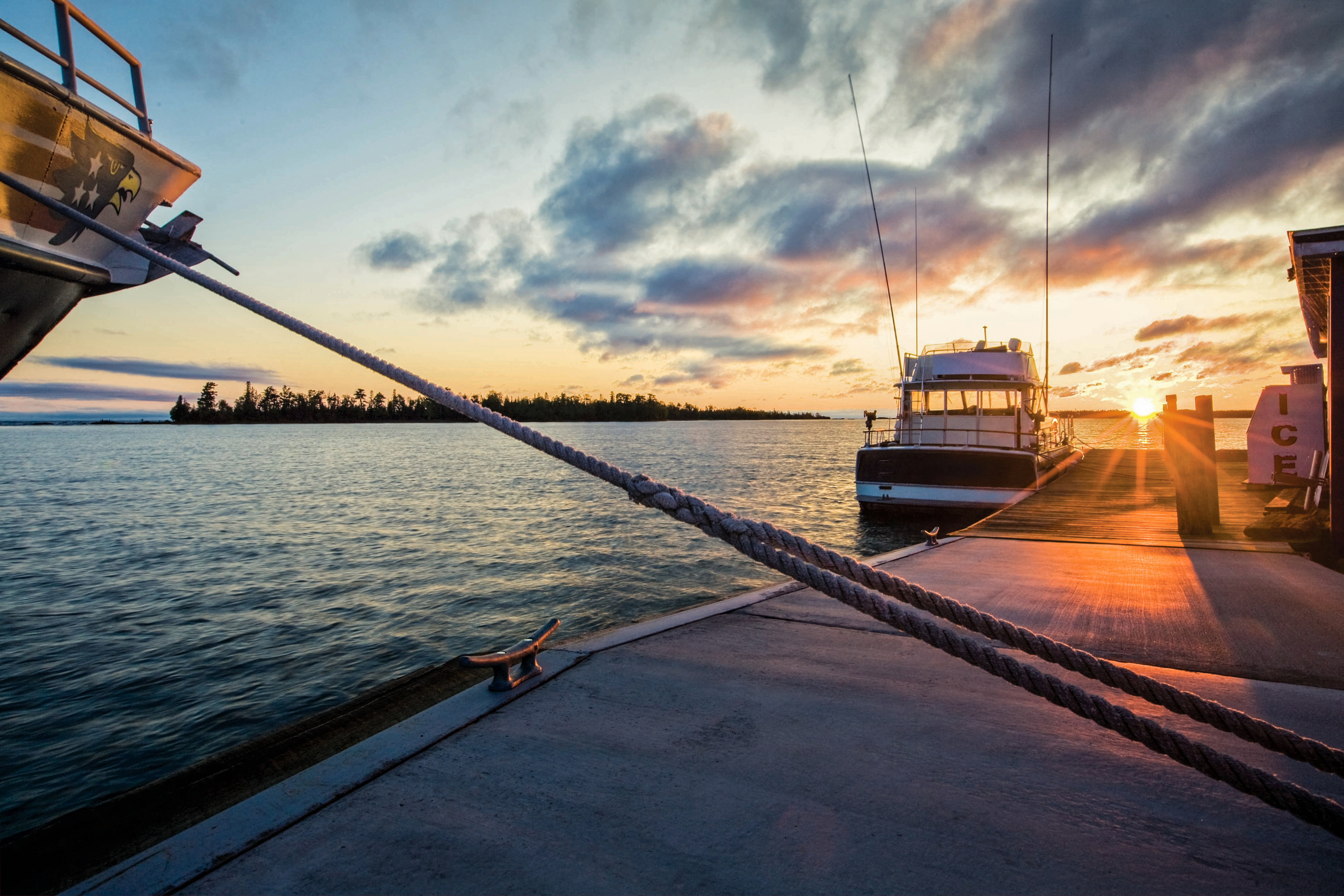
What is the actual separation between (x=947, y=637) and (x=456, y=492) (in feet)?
82.6

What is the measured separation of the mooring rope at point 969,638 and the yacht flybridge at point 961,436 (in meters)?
12.8

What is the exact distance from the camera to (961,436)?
614 inches

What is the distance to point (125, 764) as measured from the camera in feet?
15.2

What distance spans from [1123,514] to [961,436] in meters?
5.44

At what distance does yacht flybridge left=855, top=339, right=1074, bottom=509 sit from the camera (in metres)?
14.1

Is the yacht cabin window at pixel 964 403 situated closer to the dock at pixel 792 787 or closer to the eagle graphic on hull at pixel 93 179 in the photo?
the dock at pixel 792 787

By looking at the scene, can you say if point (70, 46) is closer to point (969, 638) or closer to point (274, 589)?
point (969, 638)

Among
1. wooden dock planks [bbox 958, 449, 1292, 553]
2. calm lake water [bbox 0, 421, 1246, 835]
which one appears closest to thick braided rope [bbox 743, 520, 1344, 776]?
A: calm lake water [bbox 0, 421, 1246, 835]

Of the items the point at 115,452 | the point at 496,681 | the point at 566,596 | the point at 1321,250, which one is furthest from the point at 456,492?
the point at 115,452

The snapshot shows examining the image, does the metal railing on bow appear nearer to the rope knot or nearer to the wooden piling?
the rope knot

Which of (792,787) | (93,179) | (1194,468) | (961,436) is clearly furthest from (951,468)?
(93,179)

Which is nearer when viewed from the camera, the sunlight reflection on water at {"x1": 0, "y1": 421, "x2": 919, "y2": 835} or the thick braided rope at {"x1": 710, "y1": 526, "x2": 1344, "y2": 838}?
the thick braided rope at {"x1": 710, "y1": 526, "x2": 1344, "y2": 838}

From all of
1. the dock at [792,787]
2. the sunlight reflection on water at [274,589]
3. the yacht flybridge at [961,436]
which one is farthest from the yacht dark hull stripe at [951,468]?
the dock at [792,787]

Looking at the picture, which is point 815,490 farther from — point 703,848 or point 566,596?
point 703,848
